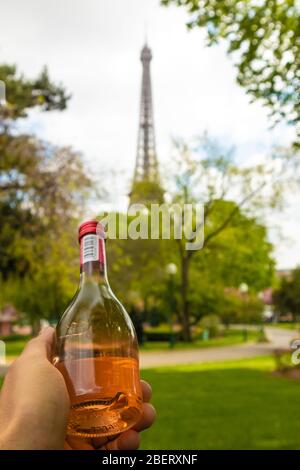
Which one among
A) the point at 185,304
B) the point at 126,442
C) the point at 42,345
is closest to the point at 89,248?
the point at 42,345

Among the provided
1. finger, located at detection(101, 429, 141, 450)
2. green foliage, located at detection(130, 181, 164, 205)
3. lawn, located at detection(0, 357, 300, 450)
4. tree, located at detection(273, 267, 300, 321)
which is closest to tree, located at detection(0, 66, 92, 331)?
lawn, located at detection(0, 357, 300, 450)

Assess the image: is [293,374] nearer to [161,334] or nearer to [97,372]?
[97,372]

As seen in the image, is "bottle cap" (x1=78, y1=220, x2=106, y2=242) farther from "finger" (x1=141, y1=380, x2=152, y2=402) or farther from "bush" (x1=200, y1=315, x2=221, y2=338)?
"bush" (x1=200, y1=315, x2=221, y2=338)

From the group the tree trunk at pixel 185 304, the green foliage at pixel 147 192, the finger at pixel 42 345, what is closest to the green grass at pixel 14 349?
the green foliage at pixel 147 192

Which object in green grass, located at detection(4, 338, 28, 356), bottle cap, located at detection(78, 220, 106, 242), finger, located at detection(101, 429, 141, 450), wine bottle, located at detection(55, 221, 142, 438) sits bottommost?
green grass, located at detection(4, 338, 28, 356)

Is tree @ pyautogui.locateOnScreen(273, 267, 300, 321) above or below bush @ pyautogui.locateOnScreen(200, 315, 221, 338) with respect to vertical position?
above

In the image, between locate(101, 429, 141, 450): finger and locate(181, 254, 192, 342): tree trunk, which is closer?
locate(101, 429, 141, 450): finger

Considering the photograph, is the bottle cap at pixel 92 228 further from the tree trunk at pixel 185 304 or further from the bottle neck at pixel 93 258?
the tree trunk at pixel 185 304

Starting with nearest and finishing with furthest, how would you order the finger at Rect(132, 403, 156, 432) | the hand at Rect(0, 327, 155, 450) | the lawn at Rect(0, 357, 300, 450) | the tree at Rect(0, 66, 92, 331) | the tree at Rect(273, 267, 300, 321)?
the hand at Rect(0, 327, 155, 450), the finger at Rect(132, 403, 156, 432), the lawn at Rect(0, 357, 300, 450), the tree at Rect(0, 66, 92, 331), the tree at Rect(273, 267, 300, 321)

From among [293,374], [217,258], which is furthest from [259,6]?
[217,258]
